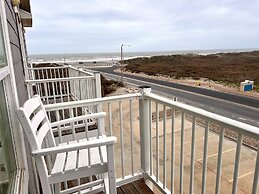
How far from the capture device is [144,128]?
Answer: 6.50 feet

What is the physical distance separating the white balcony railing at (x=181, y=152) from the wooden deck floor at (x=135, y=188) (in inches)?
2.0

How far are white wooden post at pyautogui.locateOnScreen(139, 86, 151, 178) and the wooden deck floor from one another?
0.13m

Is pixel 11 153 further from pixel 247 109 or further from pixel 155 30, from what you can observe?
pixel 155 30

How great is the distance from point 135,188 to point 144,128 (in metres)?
0.64

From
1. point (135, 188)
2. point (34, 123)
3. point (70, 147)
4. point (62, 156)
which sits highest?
point (34, 123)

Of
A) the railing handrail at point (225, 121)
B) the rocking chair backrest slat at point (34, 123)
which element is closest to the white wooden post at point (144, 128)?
the railing handrail at point (225, 121)

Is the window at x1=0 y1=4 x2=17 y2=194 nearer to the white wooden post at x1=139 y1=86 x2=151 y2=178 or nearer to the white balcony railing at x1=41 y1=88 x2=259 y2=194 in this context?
the white balcony railing at x1=41 y1=88 x2=259 y2=194

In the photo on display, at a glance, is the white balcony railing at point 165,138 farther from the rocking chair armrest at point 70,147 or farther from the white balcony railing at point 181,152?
the rocking chair armrest at point 70,147

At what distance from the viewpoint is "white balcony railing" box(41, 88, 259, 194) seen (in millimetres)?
1118

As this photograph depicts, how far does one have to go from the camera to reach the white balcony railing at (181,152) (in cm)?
112

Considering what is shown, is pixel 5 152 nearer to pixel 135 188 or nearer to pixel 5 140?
pixel 5 140

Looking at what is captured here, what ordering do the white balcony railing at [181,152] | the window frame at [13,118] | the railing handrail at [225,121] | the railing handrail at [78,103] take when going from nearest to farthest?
1. the railing handrail at [225,121]
2. the white balcony railing at [181,152]
3. the window frame at [13,118]
4. the railing handrail at [78,103]

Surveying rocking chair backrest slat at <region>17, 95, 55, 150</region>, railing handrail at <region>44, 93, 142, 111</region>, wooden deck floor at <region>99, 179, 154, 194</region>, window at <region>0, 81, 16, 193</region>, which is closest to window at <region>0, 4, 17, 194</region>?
window at <region>0, 81, 16, 193</region>

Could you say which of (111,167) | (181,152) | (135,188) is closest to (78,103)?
(111,167)
